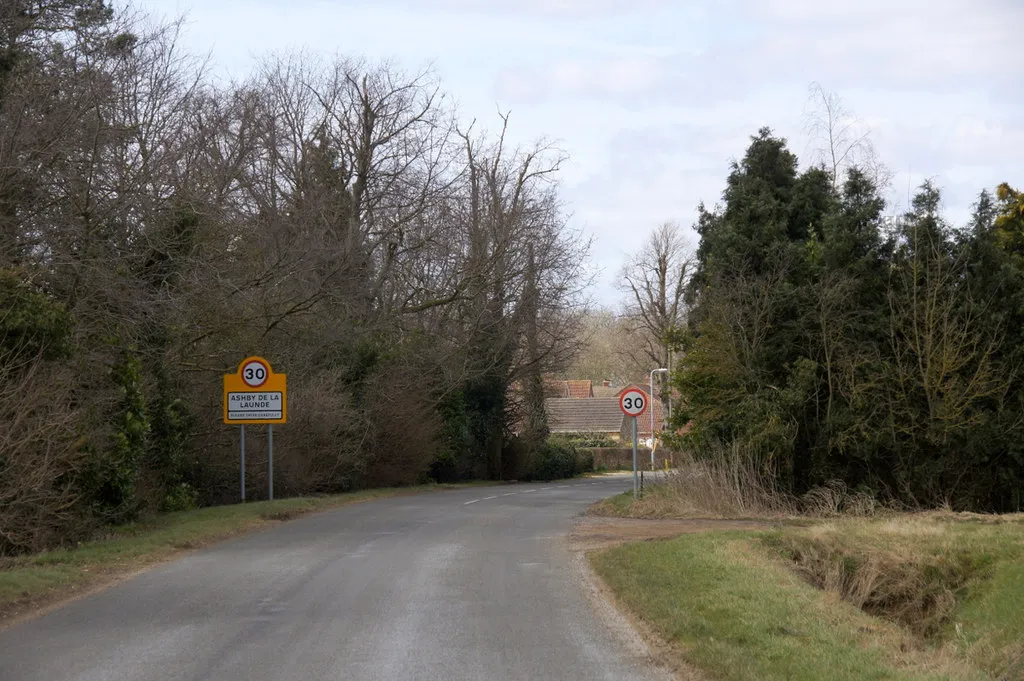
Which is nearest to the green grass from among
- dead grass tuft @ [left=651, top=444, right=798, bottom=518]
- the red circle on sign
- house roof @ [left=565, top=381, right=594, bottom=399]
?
dead grass tuft @ [left=651, top=444, right=798, bottom=518]

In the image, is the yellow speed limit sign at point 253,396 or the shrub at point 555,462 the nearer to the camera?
the yellow speed limit sign at point 253,396

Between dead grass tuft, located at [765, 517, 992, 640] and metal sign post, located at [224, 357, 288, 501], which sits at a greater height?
metal sign post, located at [224, 357, 288, 501]

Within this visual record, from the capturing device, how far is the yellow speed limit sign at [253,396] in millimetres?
24828

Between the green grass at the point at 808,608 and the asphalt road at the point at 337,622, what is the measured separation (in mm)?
701

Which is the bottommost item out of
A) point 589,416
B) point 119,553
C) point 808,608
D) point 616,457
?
point 616,457

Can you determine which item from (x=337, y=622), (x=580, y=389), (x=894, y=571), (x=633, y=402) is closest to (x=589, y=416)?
(x=580, y=389)

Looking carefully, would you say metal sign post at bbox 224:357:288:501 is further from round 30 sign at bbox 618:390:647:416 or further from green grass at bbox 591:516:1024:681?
green grass at bbox 591:516:1024:681

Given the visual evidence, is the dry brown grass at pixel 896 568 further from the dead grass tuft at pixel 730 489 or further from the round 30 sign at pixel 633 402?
the round 30 sign at pixel 633 402

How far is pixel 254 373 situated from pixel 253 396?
0.54 metres

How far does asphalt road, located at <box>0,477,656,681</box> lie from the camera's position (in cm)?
866

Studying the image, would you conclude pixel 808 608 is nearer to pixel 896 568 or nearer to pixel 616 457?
pixel 896 568

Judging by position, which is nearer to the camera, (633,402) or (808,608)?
(808,608)

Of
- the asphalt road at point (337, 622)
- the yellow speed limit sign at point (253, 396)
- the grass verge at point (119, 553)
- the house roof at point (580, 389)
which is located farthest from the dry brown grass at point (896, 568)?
the house roof at point (580, 389)

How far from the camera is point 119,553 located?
51.5 feet
